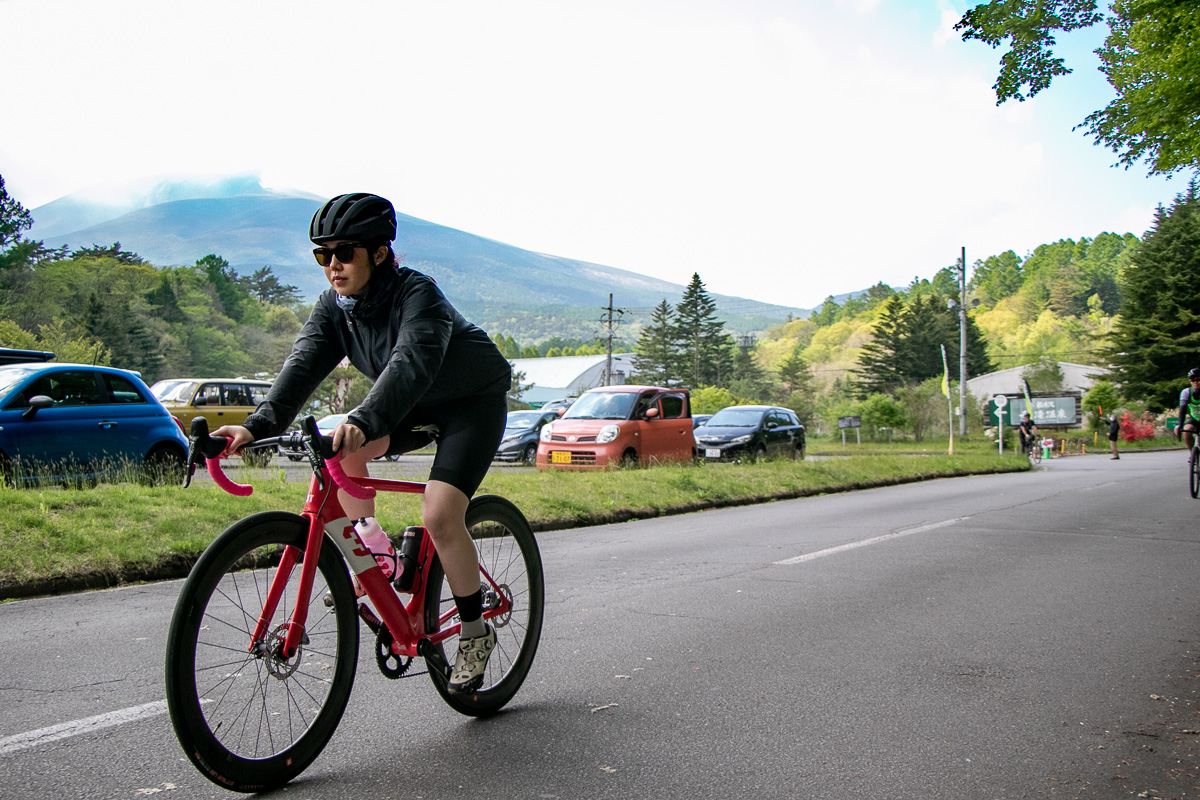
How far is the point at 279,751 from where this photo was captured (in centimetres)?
291

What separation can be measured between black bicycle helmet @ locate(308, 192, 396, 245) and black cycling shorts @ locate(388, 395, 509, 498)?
68 centimetres

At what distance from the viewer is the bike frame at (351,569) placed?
114 inches

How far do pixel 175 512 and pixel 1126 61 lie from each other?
13729 millimetres

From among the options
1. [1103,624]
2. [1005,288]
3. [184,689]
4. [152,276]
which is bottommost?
[1103,624]

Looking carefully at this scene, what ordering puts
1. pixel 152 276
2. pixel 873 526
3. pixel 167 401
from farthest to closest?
pixel 152 276
pixel 167 401
pixel 873 526

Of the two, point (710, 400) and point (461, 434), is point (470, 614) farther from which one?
point (710, 400)

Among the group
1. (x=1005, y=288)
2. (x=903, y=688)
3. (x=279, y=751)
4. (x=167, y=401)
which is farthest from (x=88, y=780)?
(x=1005, y=288)

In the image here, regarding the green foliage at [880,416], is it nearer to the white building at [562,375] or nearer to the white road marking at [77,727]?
the white building at [562,375]

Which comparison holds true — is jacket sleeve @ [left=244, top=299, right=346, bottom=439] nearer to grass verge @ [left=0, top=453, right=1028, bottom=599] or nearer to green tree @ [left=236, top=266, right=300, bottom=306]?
grass verge @ [left=0, top=453, right=1028, bottom=599]

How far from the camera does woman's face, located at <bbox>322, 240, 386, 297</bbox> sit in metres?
3.18

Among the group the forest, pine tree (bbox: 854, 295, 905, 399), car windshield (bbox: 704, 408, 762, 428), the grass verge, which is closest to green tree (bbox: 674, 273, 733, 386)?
the forest

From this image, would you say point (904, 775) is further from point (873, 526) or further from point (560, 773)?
point (873, 526)

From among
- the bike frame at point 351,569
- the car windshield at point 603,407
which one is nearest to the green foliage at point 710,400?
the car windshield at point 603,407

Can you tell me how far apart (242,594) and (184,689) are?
12.0 inches
